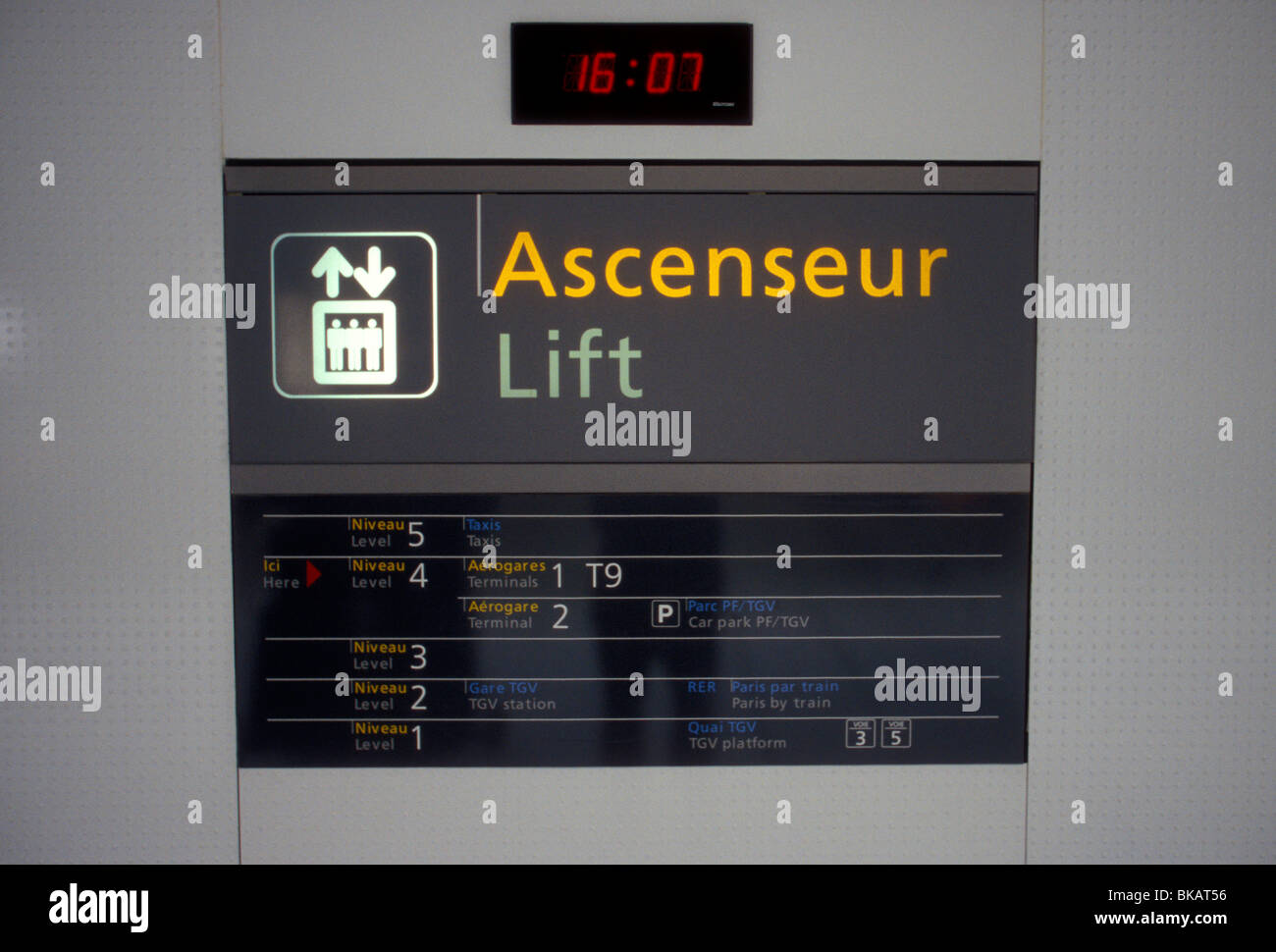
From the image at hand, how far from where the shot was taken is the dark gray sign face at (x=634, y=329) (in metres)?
1.53

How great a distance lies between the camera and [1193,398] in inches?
62.1

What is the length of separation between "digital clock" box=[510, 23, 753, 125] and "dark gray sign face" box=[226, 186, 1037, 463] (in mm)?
192

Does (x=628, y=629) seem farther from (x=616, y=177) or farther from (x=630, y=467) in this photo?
(x=616, y=177)

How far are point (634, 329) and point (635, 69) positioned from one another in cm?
57

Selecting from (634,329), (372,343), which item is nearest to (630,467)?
(634,329)

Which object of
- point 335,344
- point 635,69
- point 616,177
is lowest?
point 335,344

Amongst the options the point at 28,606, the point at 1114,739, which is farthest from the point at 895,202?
the point at 28,606

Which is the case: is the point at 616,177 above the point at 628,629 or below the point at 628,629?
above

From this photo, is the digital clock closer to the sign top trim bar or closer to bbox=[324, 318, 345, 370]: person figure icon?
the sign top trim bar

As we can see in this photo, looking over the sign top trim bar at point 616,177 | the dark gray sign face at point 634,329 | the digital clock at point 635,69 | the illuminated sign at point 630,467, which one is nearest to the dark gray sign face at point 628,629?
the illuminated sign at point 630,467

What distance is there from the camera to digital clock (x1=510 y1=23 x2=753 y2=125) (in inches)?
59.2

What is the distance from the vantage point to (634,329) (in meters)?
1.55

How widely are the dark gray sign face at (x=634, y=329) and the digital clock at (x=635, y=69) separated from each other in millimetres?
192
